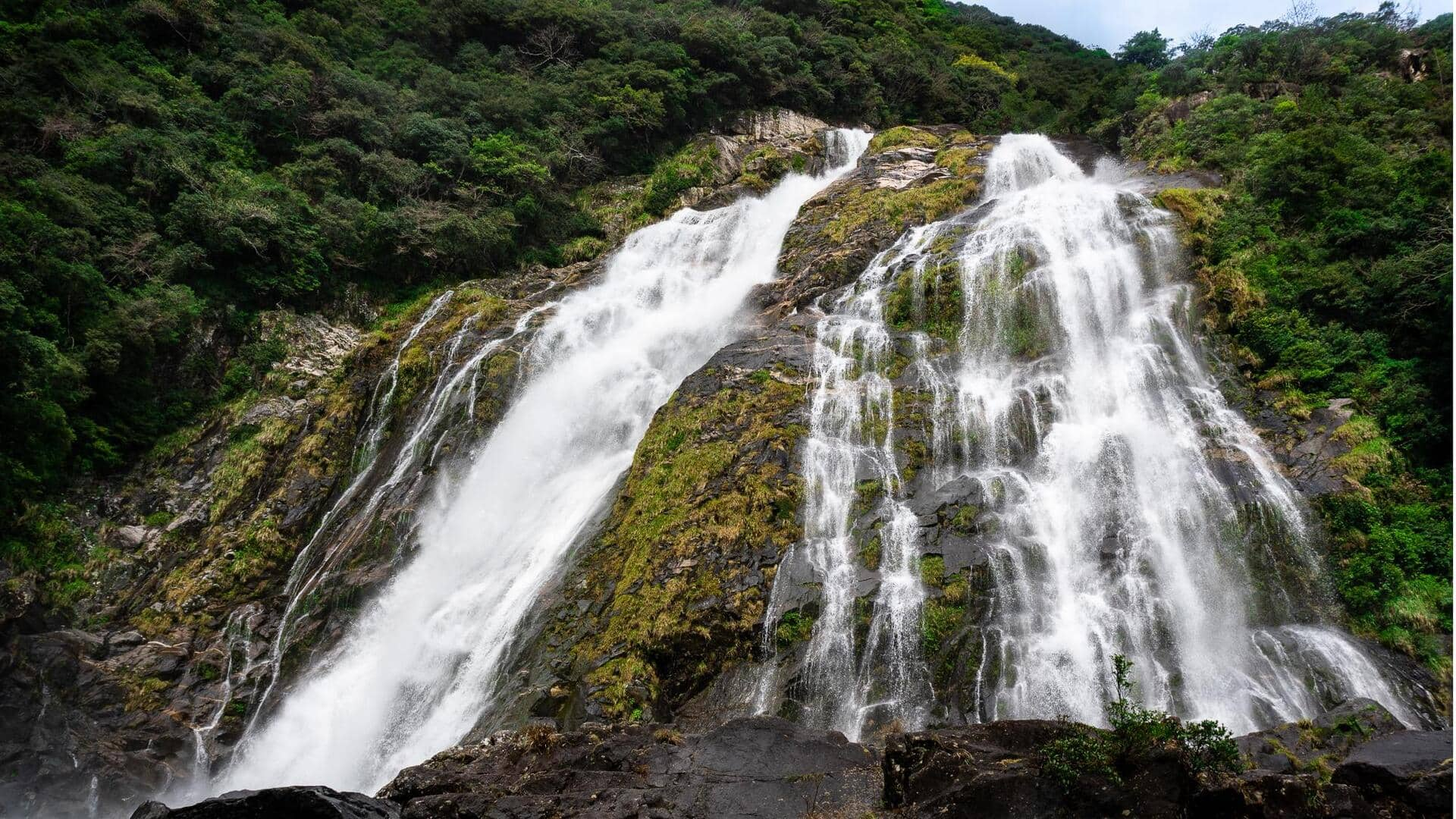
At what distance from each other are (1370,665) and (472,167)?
26790mm

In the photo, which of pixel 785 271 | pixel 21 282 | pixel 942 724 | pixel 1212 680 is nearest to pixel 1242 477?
pixel 1212 680

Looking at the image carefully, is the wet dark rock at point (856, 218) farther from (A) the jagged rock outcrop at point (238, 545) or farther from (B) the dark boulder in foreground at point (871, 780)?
(B) the dark boulder in foreground at point (871, 780)

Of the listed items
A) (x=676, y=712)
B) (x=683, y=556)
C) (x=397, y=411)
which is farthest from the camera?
(x=397, y=411)

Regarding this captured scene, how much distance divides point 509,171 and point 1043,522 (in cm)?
2156

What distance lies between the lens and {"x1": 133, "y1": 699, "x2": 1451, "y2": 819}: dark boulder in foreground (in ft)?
16.2

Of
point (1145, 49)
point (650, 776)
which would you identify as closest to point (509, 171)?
point (650, 776)

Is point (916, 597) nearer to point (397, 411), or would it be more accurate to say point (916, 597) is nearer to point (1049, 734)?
point (1049, 734)

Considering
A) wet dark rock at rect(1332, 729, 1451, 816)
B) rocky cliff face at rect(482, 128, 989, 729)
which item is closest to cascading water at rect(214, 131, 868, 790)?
rocky cliff face at rect(482, 128, 989, 729)

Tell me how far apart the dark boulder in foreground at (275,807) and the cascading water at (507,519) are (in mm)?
3814

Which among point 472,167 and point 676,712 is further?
point 472,167

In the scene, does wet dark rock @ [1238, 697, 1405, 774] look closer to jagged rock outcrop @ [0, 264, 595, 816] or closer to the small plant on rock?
the small plant on rock

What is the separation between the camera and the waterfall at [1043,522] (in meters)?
8.70

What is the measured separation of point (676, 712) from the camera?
932cm

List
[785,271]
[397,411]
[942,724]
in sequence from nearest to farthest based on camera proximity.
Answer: [942,724] < [397,411] < [785,271]
